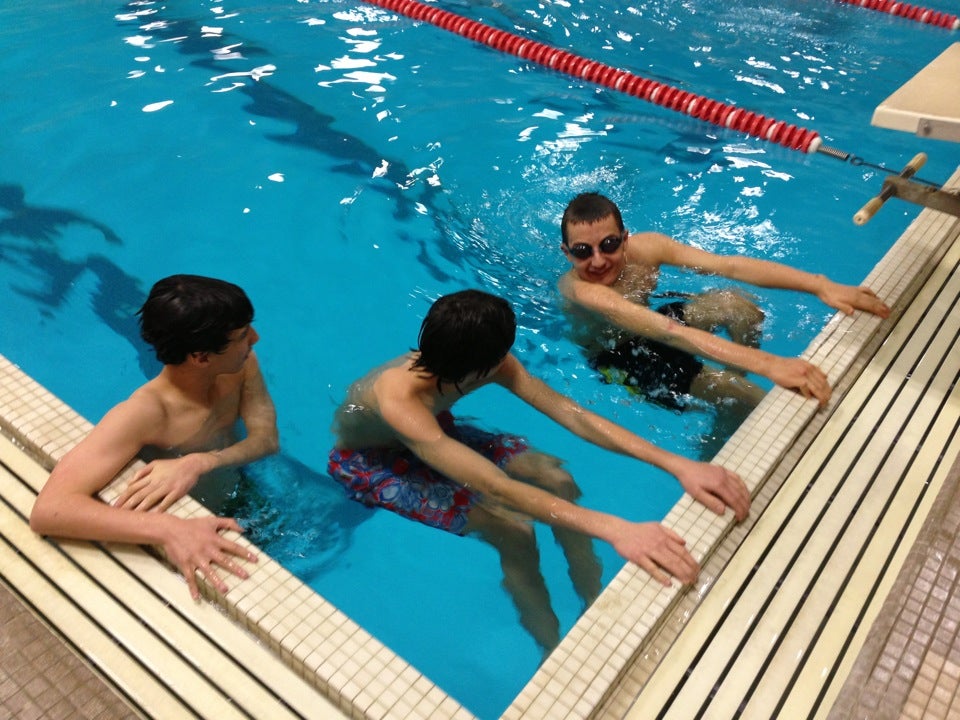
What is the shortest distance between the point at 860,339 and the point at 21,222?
14.3 feet

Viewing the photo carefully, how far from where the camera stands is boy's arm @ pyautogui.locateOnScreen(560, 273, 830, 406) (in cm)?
275

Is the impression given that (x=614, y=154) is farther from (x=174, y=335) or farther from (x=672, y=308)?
(x=174, y=335)

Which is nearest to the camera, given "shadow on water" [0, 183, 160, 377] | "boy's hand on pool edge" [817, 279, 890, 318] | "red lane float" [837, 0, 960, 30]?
"boy's hand on pool edge" [817, 279, 890, 318]

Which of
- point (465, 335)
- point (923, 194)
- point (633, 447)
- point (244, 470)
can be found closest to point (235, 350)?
point (244, 470)

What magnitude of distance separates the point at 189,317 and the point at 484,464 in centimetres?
97

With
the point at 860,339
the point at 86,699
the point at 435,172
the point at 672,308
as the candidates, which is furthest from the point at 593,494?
the point at 435,172

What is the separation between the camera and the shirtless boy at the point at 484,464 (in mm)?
2328

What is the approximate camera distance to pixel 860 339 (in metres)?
2.98

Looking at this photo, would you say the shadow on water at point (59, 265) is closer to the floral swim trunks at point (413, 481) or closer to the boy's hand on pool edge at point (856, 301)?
the floral swim trunks at point (413, 481)

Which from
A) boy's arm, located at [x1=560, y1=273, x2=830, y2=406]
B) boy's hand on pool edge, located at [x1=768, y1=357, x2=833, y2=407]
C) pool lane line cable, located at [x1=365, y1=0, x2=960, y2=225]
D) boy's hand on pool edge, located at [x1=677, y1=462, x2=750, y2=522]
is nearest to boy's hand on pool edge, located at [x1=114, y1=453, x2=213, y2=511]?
boy's hand on pool edge, located at [x1=677, y1=462, x2=750, y2=522]

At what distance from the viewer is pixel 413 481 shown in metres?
2.71

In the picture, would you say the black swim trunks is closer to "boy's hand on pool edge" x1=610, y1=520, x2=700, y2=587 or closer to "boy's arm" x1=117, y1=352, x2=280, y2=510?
"boy's hand on pool edge" x1=610, y1=520, x2=700, y2=587

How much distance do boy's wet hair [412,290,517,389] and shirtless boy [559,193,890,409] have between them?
3.30 ft

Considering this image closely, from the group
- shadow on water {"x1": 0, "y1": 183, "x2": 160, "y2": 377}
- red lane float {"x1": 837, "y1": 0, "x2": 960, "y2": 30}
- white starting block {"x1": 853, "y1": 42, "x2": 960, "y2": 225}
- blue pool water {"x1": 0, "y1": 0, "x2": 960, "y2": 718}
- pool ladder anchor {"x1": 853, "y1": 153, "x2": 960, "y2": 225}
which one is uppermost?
white starting block {"x1": 853, "y1": 42, "x2": 960, "y2": 225}
